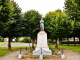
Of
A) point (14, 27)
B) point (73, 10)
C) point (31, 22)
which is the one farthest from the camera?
point (31, 22)

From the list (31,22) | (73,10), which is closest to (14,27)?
(31,22)

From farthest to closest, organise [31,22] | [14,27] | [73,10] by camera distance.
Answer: [31,22]
[14,27]
[73,10]

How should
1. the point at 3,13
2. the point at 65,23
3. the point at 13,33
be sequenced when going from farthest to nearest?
the point at 65,23, the point at 13,33, the point at 3,13

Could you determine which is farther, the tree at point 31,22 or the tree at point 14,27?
the tree at point 31,22

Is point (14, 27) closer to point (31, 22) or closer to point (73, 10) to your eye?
point (31, 22)

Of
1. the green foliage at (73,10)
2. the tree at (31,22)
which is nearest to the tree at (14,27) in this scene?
the tree at (31,22)

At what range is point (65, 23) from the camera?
1942cm

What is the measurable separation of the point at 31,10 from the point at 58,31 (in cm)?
852

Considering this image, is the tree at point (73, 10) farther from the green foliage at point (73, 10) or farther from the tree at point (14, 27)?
the tree at point (14, 27)

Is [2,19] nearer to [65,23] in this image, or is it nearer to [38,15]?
[38,15]

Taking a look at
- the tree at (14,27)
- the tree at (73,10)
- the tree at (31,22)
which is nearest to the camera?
the tree at (73,10)

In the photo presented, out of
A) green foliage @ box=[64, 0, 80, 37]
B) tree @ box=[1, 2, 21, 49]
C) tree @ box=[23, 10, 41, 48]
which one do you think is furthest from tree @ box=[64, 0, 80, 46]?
tree @ box=[1, 2, 21, 49]

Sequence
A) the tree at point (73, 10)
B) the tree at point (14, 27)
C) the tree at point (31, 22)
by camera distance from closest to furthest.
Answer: the tree at point (73, 10)
the tree at point (14, 27)
the tree at point (31, 22)

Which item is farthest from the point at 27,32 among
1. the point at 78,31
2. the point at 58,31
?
the point at 78,31
